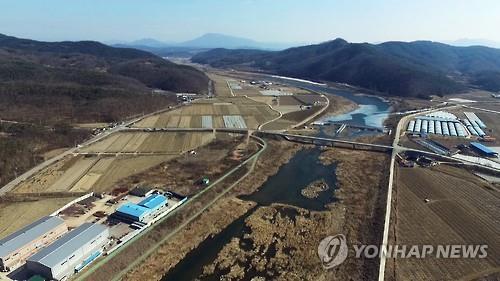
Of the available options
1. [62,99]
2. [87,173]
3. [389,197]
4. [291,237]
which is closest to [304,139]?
[389,197]

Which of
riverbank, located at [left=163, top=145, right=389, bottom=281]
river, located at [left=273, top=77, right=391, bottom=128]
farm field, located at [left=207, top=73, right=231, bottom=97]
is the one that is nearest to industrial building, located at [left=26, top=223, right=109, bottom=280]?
riverbank, located at [left=163, top=145, right=389, bottom=281]

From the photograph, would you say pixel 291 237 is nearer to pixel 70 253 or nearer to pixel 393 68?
pixel 70 253

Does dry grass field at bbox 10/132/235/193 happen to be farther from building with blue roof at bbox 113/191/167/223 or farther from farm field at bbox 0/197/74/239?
building with blue roof at bbox 113/191/167/223

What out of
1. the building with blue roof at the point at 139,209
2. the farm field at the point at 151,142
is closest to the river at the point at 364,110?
the farm field at the point at 151,142

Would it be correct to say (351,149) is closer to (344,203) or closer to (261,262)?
(344,203)

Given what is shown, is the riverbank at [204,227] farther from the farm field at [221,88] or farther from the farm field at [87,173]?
the farm field at [221,88]

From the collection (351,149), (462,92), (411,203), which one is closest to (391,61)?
(462,92)
